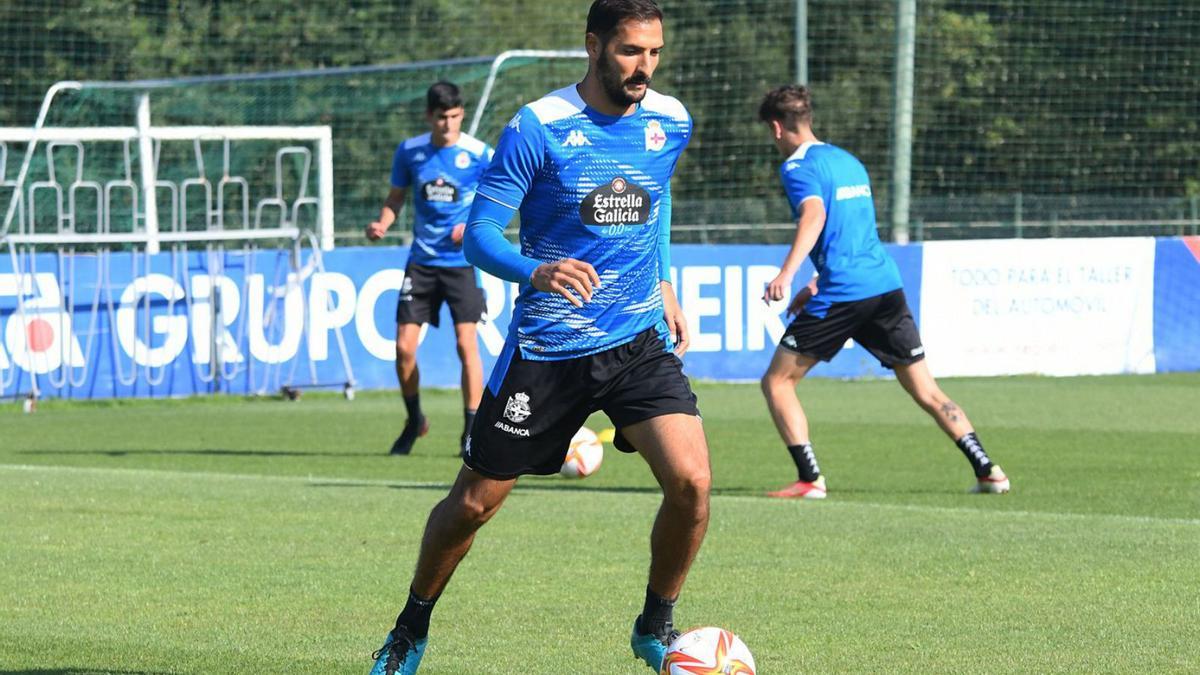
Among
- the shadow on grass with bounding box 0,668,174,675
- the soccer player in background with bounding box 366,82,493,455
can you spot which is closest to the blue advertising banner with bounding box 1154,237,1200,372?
the soccer player in background with bounding box 366,82,493,455

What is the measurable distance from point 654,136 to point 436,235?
25.1 feet

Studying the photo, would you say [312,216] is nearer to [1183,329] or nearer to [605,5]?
[1183,329]

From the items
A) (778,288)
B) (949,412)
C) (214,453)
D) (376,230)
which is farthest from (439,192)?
(949,412)

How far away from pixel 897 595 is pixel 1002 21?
1398 inches

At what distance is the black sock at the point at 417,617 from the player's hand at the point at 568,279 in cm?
105

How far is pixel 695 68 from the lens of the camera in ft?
139

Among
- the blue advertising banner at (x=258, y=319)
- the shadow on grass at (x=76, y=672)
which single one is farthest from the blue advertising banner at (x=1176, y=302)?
the shadow on grass at (x=76, y=672)

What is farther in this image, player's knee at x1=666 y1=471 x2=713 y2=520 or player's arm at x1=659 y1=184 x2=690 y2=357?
player's arm at x1=659 y1=184 x2=690 y2=357

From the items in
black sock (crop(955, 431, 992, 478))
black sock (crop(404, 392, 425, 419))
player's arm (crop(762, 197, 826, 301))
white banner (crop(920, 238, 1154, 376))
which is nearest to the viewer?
player's arm (crop(762, 197, 826, 301))

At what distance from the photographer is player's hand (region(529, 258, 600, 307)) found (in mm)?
5461

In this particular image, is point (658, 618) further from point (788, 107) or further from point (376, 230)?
point (376, 230)

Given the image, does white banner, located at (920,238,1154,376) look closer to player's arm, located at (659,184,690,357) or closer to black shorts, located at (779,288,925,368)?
black shorts, located at (779,288,925,368)

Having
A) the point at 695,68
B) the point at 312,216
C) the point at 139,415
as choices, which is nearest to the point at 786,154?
the point at 139,415

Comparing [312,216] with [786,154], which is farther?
[312,216]
